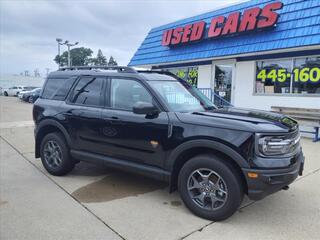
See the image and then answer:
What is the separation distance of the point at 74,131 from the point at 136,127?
4.51ft

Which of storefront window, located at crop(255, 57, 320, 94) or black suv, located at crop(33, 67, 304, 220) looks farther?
storefront window, located at crop(255, 57, 320, 94)

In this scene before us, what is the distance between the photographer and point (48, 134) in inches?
217

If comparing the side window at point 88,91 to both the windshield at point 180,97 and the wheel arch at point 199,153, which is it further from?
the wheel arch at point 199,153

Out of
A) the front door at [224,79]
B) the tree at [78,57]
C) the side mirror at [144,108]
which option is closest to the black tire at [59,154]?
the side mirror at [144,108]

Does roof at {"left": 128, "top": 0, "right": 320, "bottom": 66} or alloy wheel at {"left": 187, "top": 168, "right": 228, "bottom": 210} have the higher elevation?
roof at {"left": 128, "top": 0, "right": 320, "bottom": 66}

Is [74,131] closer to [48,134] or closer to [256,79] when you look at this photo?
[48,134]

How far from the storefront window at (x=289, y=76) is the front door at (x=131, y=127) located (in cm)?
703

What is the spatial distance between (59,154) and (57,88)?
1215 millimetres

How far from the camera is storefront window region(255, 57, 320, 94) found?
369 inches

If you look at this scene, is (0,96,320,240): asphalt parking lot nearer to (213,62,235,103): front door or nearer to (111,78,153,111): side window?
(111,78,153,111): side window

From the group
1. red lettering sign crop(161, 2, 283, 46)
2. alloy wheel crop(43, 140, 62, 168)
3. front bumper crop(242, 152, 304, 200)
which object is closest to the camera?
front bumper crop(242, 152, 304, 200)

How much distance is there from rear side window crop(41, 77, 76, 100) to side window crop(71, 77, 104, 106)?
23cm

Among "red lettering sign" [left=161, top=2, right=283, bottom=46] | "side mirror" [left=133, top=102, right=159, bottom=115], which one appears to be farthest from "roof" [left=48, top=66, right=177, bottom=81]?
"red lettering sign" [left=161, top=2, right=283, bottom=46]

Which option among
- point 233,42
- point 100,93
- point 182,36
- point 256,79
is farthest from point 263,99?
point 100,93
